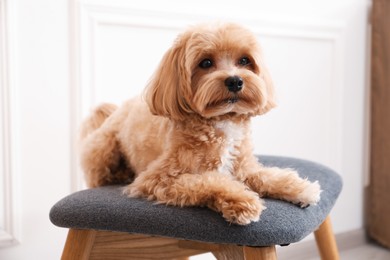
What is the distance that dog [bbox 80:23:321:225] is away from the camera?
109cm

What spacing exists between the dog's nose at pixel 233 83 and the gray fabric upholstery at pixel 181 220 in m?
0.26

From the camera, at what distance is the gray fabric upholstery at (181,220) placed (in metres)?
0.95

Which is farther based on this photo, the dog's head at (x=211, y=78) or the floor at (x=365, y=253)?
the floor at (x=365, y=253)

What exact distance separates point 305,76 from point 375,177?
0.71 m

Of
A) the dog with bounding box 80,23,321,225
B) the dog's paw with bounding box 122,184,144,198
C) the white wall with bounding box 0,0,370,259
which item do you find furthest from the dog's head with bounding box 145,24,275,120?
the white wall with bounding box 0,0,370,259

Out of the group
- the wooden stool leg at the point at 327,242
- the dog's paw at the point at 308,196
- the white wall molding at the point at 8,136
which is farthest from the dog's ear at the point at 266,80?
the white wall molding at the point at 8,136

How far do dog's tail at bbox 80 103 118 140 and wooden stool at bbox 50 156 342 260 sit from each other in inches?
13.8

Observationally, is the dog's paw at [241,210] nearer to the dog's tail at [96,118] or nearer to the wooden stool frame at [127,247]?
the wooden stool frame at [127,247]

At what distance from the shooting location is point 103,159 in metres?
1.39

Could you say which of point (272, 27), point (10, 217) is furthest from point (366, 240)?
point (10, 217)

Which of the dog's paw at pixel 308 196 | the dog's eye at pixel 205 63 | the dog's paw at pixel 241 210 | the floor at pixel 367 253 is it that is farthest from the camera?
the floor at pixel 367 253

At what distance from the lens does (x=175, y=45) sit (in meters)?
1.19

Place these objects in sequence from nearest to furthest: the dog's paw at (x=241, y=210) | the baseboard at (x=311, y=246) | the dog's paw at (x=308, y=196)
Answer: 1. the dog's paw at (x=241, y=210)
2. the dog's paw at (x=308, y=196)
3. the baseboard at (x=311, y=246)

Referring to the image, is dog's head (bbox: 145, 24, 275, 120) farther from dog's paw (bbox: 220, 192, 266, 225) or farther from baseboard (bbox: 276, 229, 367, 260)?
baseboard (bbox: 276, 229, 367, 260)
